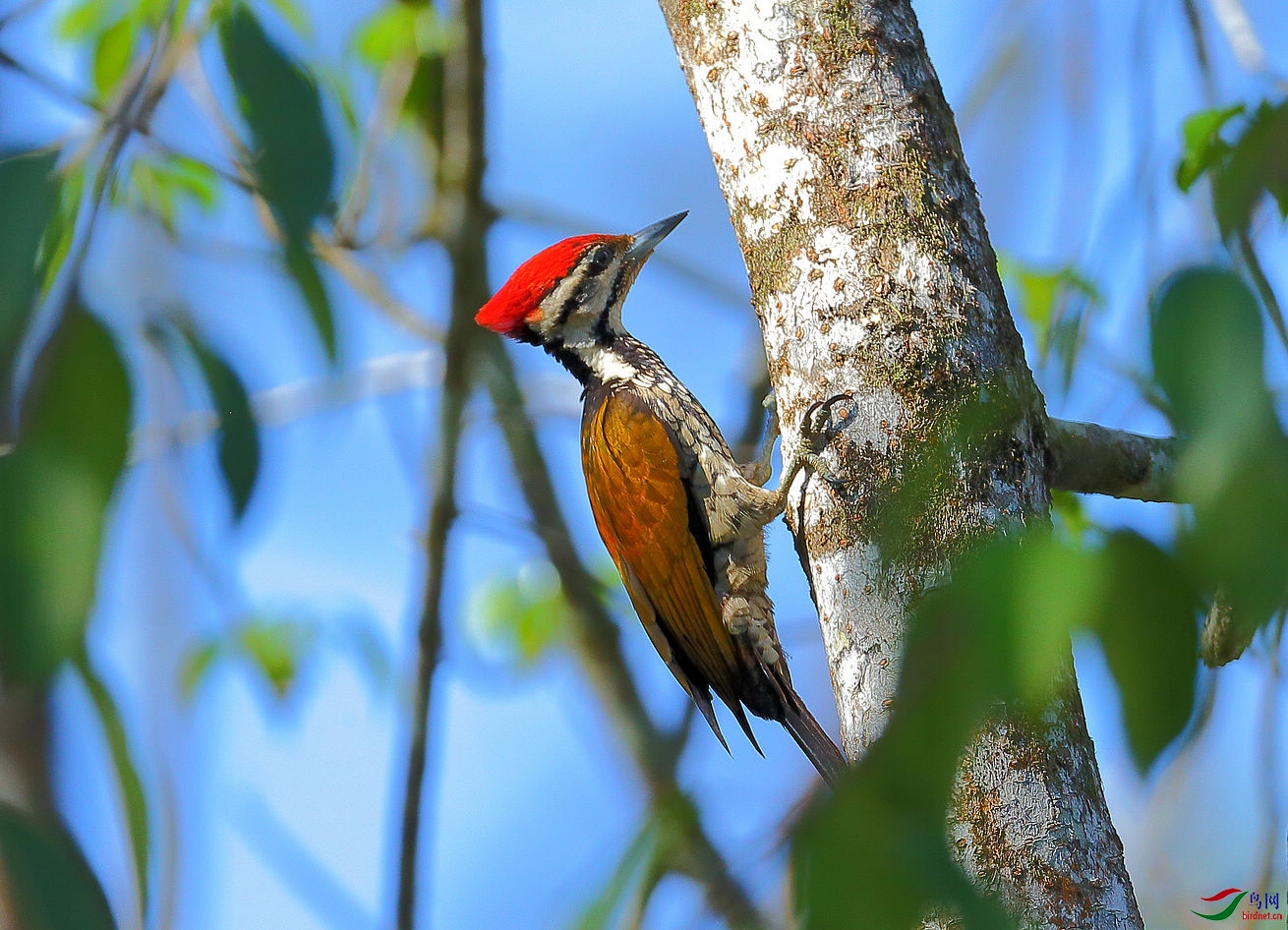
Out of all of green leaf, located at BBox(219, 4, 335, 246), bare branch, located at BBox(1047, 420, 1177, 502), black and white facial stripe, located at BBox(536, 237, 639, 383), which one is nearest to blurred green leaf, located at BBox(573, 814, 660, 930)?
green leaf, located at BBox(219, 4, 335, 246)

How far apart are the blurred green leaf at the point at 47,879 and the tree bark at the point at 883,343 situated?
1135mm

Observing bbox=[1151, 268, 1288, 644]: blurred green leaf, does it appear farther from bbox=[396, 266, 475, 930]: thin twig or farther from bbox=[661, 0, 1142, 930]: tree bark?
bbox=[396, 266, 475, 930]: thin twig

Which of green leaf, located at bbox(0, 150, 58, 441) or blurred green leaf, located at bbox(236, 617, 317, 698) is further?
blurred green leaf, located at bbox(236, 617, 317, 698)

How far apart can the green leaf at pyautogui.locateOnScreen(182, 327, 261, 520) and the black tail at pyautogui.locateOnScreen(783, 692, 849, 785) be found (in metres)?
2.06

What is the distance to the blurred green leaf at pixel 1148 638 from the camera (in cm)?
87

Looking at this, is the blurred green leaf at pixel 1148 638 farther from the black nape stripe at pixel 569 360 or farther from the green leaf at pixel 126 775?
the black nape stripe at pixel 569 360

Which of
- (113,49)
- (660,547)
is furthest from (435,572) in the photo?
(113,49)

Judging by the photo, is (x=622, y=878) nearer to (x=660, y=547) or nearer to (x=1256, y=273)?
(x=1256, y=273)

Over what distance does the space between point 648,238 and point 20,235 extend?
3.05m

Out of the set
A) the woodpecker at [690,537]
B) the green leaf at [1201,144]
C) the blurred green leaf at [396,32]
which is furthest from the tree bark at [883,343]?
the blurred green leaf at [396,32]

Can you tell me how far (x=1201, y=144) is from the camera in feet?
6.20

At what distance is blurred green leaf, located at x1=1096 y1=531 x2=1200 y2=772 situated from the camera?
87 cm

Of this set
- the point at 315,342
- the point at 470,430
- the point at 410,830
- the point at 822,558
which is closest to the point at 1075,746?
the point at 822,558

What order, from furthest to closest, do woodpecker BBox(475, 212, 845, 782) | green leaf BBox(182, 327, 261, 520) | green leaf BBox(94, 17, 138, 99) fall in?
woodpecker BBox(475, 212, 845, 782) → green leaf BBox(94, 17, 138, 99) → green leaf BBox(182, 327, 261, 520)
